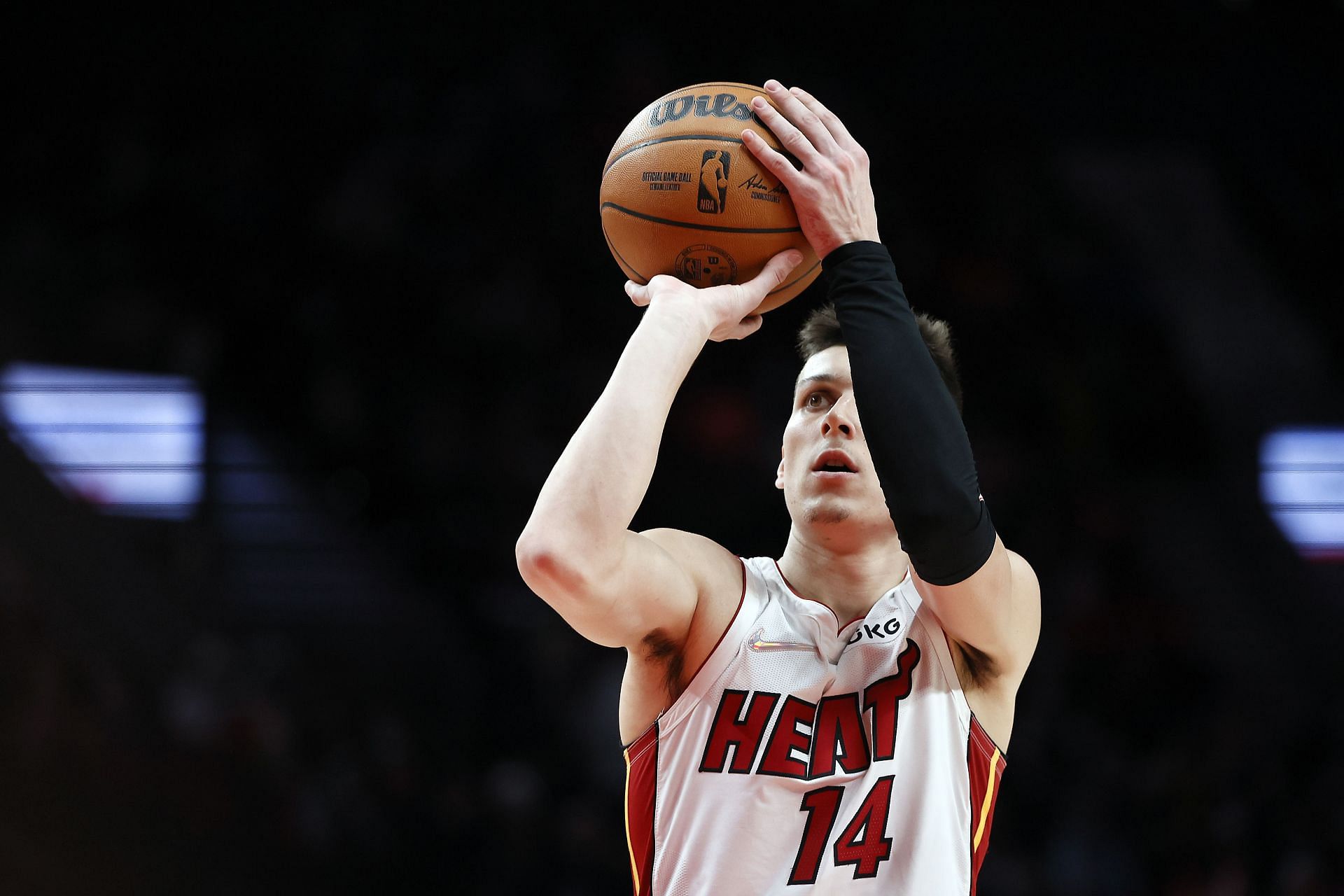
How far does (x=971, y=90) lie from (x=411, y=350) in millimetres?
5305

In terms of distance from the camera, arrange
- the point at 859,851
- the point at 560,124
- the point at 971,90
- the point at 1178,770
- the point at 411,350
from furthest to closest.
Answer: the point at 971,90 < the point at 560,124 < the point at 411,350 < the point at 1178,770 < the point at 859,851

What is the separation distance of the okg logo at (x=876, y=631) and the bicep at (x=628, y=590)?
353 millimetres

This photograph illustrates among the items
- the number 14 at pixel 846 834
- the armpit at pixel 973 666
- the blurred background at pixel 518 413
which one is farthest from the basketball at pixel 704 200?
the blurred background at pixel 518 413

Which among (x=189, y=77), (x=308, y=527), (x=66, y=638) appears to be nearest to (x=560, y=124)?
(x=189, y=77)

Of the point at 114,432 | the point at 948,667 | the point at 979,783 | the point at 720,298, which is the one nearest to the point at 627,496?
the point at 720,298

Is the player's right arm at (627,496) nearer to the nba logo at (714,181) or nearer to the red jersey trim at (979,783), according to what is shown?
the nba logo at (714,181)

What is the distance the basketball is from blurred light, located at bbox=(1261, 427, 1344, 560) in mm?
8022

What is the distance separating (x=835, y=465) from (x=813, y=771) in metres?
0.63

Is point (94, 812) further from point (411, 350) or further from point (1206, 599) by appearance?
point (1206, 599)

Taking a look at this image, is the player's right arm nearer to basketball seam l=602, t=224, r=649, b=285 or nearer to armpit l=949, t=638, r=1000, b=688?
basketball seam l=602, t=224, r=649, b=285

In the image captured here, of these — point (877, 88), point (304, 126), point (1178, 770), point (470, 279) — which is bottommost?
point (1178, 770)

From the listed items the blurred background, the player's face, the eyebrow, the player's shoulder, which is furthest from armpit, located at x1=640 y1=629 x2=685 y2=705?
the blurred background

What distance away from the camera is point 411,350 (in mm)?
9070

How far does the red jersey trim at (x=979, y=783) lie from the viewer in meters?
2.45
